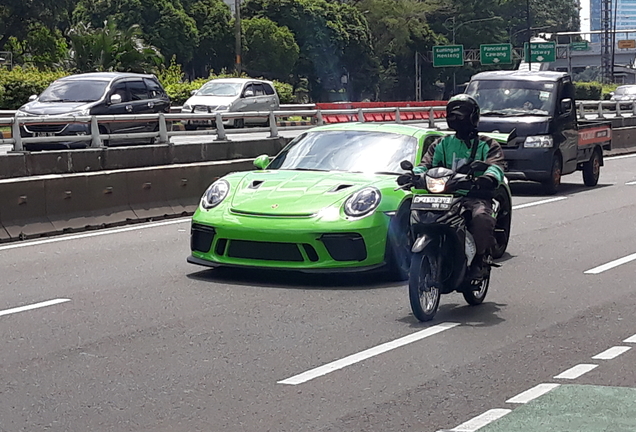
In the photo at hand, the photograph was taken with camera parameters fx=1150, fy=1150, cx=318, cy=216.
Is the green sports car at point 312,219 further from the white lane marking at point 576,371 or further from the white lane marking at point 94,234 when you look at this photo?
the white lane marking at point 94,234

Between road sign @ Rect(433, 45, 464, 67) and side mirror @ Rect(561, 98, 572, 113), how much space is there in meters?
56.2

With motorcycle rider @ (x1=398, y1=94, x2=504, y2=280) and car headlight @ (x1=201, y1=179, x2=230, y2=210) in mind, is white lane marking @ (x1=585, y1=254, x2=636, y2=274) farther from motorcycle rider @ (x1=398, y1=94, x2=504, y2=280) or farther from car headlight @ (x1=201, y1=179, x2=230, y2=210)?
car headlight @ (x1=201, y1=179, x2=230, y2=210)

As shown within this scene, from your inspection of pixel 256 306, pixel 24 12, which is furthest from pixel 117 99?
pixel 24 12

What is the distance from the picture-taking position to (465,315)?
881cm

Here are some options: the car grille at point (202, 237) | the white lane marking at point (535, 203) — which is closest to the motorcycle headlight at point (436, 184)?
the car grille at point (202, 237)

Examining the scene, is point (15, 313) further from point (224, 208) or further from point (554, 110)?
point (554, 110)

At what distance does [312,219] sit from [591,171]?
12.6 m

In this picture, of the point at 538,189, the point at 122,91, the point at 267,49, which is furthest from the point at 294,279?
the point at 267,49

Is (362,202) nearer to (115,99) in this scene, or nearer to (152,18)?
(115,99)

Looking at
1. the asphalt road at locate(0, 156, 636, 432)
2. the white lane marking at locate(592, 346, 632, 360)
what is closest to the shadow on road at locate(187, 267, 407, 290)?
the asphalt road at locate(0, 156, 636, 432)

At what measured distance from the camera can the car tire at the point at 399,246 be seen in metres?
10.0

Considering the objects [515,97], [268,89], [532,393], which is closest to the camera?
[532,393]

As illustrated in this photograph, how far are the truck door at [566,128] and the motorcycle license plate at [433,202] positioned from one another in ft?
38.2

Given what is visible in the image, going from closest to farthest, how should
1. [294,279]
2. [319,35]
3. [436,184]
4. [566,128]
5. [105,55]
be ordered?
[436,184] < [294,279] < [566,128] < [105,55] < [319,35]
